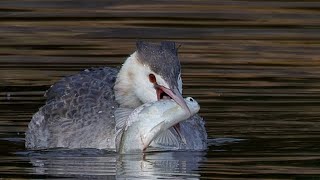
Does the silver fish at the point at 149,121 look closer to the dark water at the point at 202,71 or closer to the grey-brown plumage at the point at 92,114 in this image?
the dark water at the point at 202,71

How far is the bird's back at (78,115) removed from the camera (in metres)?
14.9

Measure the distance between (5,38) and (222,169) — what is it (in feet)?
31.2

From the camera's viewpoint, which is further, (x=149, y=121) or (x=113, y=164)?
(x=149, y=121)

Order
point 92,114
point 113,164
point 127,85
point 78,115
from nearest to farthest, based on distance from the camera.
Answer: point 113,164
point 127,85
point 92,114
point 78,115

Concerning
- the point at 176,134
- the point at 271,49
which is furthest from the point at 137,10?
the point at 176,134

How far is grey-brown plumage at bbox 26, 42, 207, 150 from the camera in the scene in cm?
1441

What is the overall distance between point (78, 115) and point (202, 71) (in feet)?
13.7

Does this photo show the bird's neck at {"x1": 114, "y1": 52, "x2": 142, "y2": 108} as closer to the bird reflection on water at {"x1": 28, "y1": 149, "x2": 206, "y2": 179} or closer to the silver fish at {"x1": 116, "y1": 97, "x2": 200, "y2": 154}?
the silver fish at {"x1": 116, "y1": 97, "x2": 200, "y2": 154}

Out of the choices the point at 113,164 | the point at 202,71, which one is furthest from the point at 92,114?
the point at 202,71

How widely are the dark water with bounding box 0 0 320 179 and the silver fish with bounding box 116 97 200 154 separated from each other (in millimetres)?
180

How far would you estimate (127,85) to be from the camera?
14852 millimetres

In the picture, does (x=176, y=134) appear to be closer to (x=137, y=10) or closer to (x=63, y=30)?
(x=63, y=30)

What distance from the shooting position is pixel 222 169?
13203mm

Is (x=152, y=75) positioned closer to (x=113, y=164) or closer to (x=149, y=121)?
(x=149, y=121)
